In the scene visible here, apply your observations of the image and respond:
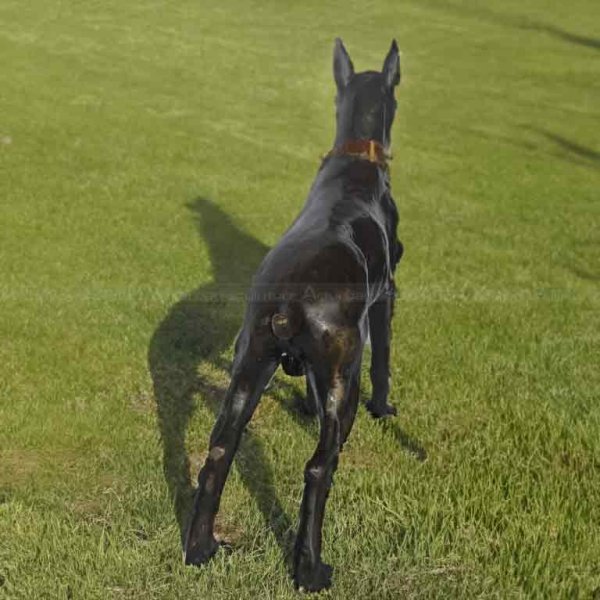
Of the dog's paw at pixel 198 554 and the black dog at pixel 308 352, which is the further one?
the dog's paw at pixel 198 554

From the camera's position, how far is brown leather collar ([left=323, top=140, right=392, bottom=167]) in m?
6.10

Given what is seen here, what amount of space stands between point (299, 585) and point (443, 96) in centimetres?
2960

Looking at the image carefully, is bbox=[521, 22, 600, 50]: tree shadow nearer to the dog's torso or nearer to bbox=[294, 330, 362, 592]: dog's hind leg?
the dog's torso

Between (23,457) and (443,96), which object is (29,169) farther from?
(443,96)

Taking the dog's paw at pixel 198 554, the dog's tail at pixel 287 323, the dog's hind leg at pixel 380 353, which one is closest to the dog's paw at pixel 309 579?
the dog's paw at pixel 198 554

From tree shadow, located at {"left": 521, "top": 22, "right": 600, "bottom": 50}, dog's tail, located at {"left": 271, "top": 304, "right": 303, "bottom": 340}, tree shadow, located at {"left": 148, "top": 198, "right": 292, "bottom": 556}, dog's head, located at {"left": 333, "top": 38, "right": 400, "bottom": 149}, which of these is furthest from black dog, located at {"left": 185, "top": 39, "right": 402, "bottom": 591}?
tree shadow, located at {"left": 521, "top": 22, "right": 600, "bottom": 50}

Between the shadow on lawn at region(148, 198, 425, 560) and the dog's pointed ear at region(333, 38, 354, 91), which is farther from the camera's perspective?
the dog's pointed ear at region(333, 38, 354, 91)

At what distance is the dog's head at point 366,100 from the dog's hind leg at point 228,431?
2.48m

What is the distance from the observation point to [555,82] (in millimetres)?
35406

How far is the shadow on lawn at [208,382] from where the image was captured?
570 cm

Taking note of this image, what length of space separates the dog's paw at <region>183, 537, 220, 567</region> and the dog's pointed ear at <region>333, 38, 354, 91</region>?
3.85 meters

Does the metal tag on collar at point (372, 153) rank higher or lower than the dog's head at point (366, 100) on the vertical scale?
lower

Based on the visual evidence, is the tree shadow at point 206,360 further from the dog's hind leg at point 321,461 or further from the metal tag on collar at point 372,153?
the metal tag on collar at point 372,153

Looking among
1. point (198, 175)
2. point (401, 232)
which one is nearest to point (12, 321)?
point (401, 232)
